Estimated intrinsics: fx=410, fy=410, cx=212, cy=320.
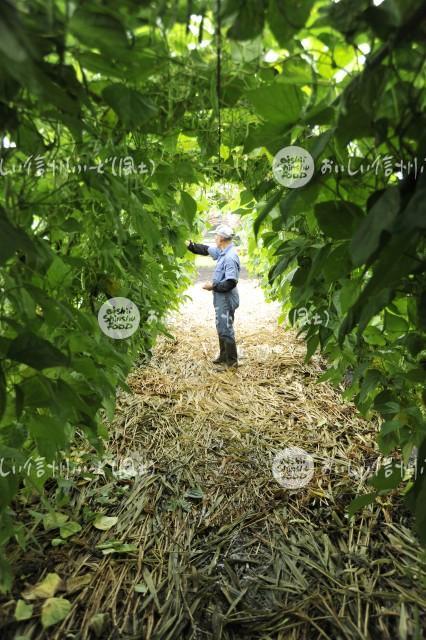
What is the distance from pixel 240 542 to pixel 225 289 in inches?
78.5

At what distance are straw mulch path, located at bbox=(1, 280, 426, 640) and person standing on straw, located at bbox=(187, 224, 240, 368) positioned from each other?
963 mm

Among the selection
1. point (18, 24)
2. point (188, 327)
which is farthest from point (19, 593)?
point (188, 327)

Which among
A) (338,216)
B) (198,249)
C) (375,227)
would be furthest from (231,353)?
(375,227)

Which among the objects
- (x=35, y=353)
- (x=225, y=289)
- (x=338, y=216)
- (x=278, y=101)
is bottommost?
(x=225, y=289)

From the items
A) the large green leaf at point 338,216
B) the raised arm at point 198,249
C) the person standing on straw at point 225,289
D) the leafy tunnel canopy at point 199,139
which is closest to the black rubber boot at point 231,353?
the person standing on straw at point 225,289

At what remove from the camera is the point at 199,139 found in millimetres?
852

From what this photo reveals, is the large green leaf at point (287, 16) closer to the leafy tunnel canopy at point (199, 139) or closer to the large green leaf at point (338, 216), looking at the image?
the leafy tunnel canopy at point (199, 139)

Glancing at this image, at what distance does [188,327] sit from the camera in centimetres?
387

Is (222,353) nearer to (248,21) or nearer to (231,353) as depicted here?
(231,353)

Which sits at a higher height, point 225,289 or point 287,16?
point 287,16

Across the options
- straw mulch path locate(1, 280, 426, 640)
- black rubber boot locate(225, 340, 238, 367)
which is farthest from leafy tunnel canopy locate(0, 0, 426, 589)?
black rubber boot locate(225, 340, 238, 367)

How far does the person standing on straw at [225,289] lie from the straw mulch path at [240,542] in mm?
963

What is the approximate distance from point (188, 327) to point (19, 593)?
121 inches

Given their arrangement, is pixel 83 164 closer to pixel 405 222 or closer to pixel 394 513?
pixel 405 222
